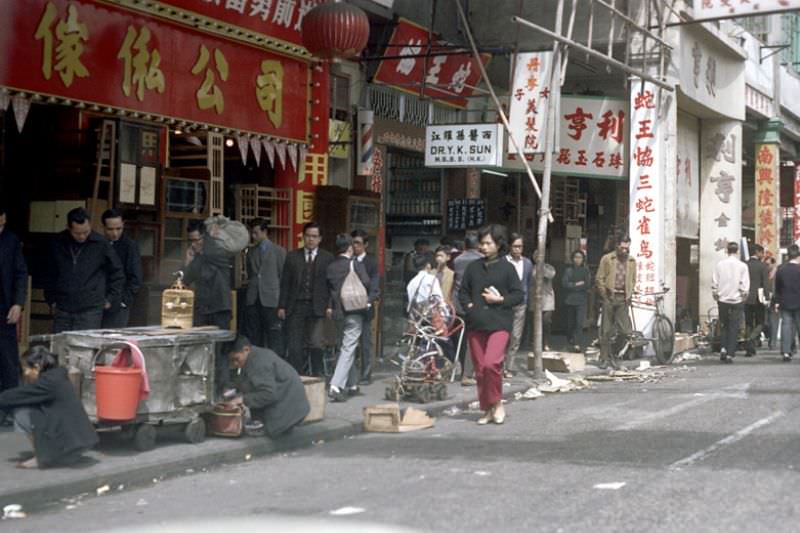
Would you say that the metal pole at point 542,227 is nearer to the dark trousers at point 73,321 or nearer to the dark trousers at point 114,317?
the dark trousers at point 114,317

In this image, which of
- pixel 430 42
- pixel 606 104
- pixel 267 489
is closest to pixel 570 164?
pixel 606 104

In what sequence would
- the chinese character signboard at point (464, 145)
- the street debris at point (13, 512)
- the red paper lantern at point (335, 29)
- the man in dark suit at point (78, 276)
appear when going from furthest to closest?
the chinese character signboard at point (464, 145) → the red paper lantern at point (335, 29) → the man in dark suit at point (78, 276) → the street debris at point (13, 512)

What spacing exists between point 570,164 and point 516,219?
2.85 metres

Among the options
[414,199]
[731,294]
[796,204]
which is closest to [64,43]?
[414,199]

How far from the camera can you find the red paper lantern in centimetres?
1450

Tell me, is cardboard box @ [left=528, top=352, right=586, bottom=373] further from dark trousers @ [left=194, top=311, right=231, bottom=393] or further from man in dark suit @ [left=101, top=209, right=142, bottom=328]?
man in dark suit @ [left=101, top=209, right=142, bottom=328]

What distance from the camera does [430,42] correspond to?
18.1 m

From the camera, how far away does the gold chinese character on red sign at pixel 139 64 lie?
13.0 metres

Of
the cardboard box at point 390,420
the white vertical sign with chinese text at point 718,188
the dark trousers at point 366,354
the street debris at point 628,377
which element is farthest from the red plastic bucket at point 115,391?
the white vertical sign with chinese text at point 718,188

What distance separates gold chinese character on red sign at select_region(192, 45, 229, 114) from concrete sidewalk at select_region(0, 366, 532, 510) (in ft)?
13.9

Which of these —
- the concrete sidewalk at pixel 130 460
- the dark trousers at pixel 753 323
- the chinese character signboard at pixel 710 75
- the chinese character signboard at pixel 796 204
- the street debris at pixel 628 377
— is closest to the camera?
the concrete sidewalk at pixel 130 460

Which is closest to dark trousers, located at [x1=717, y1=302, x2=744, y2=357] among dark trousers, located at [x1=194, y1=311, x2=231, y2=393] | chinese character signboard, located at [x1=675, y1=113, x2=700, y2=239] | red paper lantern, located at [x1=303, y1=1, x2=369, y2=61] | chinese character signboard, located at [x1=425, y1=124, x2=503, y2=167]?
chinese character signboard, located at [x1=425, y1=124, x2=503, y2=167]

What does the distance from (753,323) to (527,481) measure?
586 inches

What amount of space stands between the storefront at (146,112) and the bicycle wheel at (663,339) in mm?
7209
